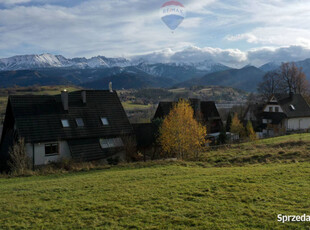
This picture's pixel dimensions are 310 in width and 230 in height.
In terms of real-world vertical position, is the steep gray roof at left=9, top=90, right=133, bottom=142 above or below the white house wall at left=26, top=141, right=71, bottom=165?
above

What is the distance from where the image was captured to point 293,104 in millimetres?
56000

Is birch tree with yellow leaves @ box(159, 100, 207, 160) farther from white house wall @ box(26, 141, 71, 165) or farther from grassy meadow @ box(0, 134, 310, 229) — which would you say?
grassy meadow @ box(0, 134, 310, 229)

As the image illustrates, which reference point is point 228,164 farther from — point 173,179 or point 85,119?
point 85,119

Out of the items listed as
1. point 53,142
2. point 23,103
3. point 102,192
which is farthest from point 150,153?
point 102,192

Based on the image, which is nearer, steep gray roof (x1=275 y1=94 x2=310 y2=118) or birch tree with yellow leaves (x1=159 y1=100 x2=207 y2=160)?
birch tree with yellow leaves (x1=159 y1=100 x2=207 y2=160)

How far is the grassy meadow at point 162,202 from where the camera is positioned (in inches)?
324

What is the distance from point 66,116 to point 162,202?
20.8 m

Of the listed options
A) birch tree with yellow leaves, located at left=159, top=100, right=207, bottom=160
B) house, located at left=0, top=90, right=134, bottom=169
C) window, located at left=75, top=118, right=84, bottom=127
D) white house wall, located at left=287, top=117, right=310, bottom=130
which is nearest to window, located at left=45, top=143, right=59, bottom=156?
house, located at left=0, top=90, right=134, bottom=169

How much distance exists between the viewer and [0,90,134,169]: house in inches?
995

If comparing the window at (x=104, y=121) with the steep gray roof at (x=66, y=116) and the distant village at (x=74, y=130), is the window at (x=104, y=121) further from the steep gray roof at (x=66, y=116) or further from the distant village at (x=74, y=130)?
the steep gray roof at (x=66, y=116)

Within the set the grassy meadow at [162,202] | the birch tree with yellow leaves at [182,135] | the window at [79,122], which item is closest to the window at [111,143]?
the window at [79,122]

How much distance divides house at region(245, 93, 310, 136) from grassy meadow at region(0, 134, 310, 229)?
135 ft

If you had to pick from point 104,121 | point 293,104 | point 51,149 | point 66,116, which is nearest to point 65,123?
point 66,116

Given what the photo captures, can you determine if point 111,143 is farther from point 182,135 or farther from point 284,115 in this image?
point 284,115
